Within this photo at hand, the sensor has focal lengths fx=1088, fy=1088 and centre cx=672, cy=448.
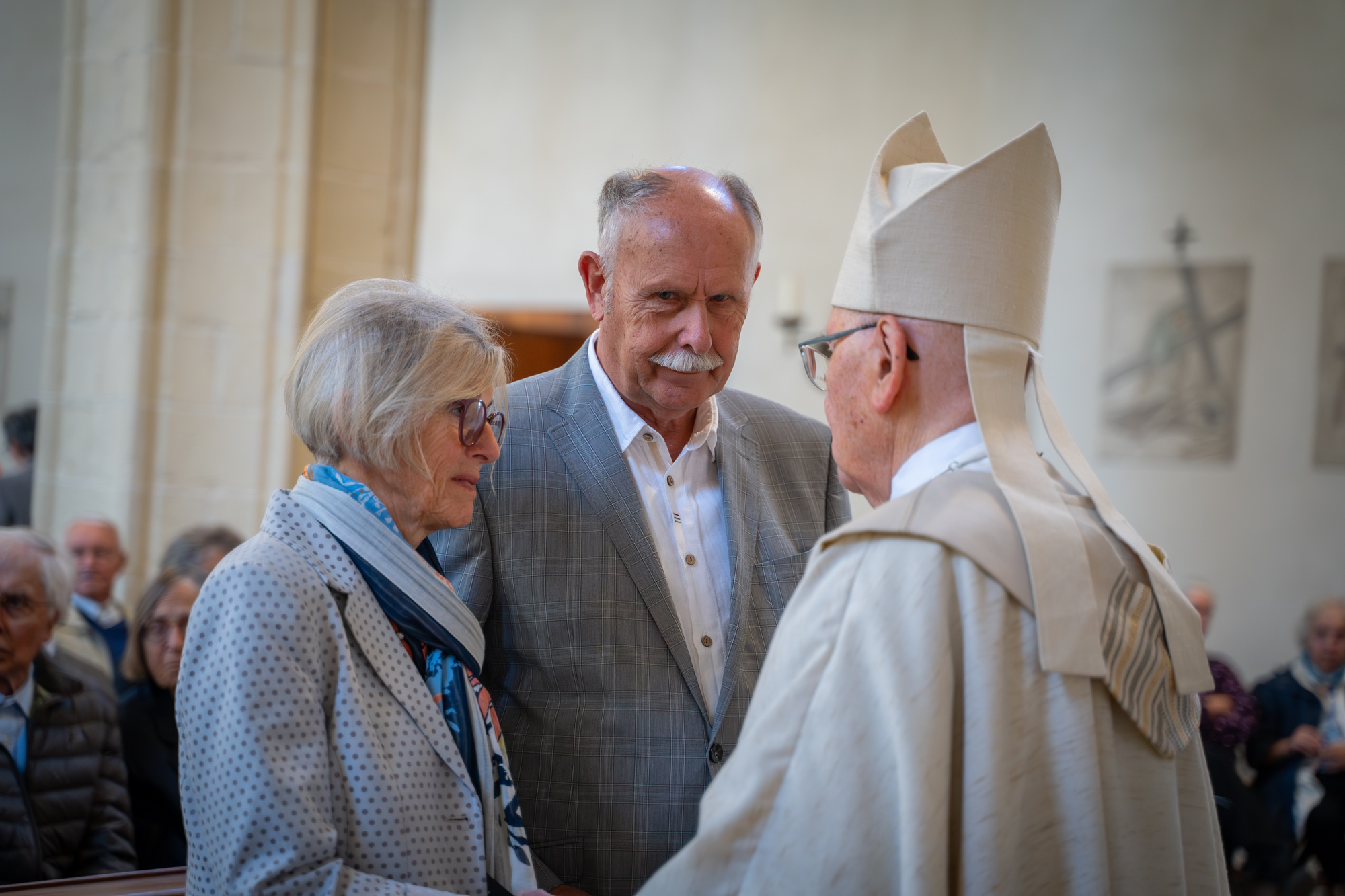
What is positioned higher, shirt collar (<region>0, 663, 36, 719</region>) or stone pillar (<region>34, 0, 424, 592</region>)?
stone pillar (<region>34, 0, 424, 592</region>)

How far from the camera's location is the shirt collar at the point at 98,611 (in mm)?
4328

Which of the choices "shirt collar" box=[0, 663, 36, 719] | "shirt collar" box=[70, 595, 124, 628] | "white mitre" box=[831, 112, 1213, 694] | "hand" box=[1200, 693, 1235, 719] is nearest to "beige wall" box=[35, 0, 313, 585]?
"shirt collar" box=[70, 595, 124, 628]

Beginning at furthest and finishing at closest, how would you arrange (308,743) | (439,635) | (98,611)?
1. (98,611)
2. (439,635)
3. (308,743)

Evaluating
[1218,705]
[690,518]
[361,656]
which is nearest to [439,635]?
[361,656]

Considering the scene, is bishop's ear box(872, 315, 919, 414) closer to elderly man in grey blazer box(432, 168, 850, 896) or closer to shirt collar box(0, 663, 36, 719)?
elderly man in grey blazer box(432, 168, 850, 896)

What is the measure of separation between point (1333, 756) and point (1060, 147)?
3324 mm

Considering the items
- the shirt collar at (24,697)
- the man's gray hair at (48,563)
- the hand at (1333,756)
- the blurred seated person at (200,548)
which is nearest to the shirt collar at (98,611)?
the blurred seated person at (200,548)

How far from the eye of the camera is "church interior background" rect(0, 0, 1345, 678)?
16.5ft

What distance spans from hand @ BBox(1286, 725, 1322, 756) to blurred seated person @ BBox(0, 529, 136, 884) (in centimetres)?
486

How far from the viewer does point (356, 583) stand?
144 centimetres

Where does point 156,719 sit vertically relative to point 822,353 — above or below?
below

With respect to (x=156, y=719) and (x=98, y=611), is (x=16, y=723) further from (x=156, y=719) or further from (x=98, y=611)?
(x=98, y=611)

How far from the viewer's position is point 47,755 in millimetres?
2621

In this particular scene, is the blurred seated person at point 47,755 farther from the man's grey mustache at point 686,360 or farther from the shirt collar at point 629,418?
the man's grey mustache at point 686,360
